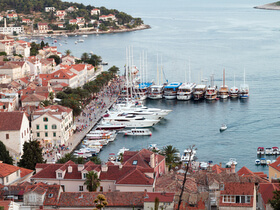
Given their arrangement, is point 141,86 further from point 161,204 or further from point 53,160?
point 161,204

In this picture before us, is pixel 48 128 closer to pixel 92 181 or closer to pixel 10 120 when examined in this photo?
pixel 10 120

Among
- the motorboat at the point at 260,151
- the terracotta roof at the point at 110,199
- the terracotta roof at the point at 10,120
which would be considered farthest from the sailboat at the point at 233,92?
the terracotta roof at the point at 110,199

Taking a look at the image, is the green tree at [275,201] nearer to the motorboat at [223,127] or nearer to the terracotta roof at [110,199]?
the terracotta roof at [110,199]

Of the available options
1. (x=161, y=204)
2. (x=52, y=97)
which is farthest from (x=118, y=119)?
(x=161, y=204)

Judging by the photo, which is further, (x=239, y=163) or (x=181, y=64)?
(x=181, y=64)

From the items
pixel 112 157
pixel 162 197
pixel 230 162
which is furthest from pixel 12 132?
pixel 162 197

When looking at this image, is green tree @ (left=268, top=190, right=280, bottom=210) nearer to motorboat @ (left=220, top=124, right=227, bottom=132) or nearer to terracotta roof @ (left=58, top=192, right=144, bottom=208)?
terracotta roof @ (left=58, top=192, right=144, bottom=208)
